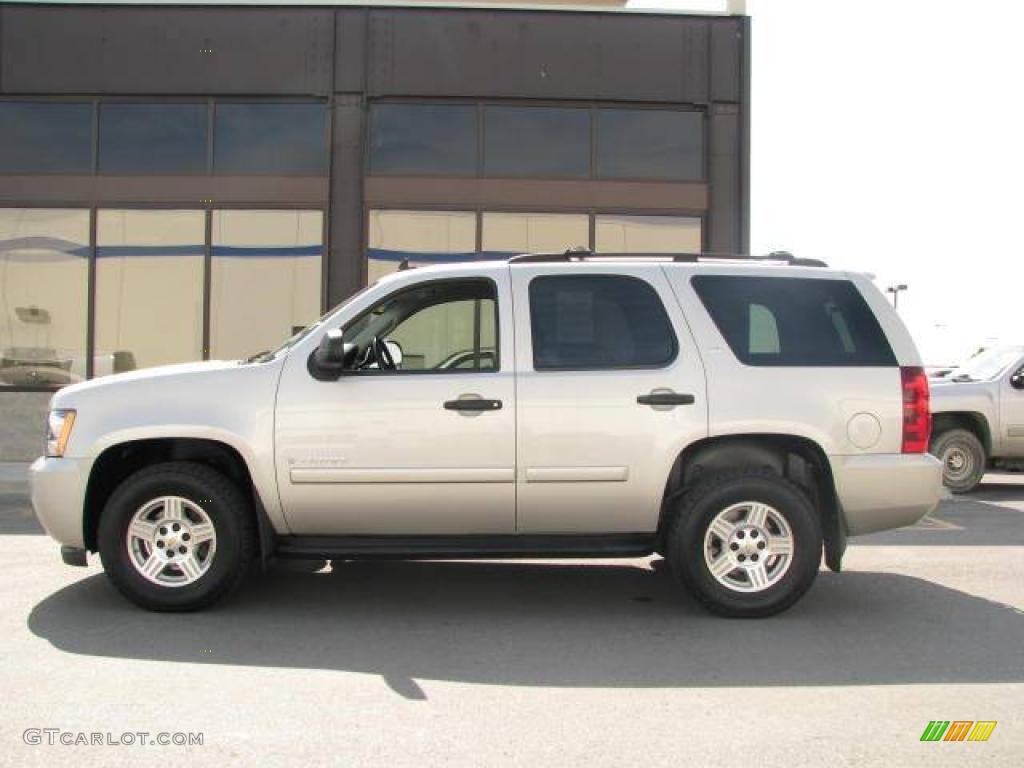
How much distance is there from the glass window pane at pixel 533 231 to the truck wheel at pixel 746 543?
8880mm

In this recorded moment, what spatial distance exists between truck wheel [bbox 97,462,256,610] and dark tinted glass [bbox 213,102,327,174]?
913 centimetres

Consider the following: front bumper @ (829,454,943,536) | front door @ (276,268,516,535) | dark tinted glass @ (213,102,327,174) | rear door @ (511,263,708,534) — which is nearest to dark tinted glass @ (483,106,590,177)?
dark tinted glass @ (213,102,327,174)

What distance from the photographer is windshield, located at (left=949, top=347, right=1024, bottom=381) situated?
1107cm

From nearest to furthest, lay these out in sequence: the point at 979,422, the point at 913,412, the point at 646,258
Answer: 1. the point at 913,412
2. the point at 646,258
3. the point at 979,422

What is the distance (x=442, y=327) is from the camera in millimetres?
5852

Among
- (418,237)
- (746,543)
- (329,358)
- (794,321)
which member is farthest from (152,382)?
(418,237)

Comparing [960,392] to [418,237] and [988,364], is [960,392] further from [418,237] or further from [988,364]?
[418,237]

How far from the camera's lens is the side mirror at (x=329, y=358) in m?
5.12

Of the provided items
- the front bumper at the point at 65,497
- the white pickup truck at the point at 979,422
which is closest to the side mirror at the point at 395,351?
the front bumper at the point at 65,497

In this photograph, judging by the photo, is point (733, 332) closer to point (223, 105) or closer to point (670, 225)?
point (670, 225)

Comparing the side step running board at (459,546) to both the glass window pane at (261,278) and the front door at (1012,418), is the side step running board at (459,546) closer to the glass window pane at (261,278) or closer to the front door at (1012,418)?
the front door at (1012,418)

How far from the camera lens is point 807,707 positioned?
403 centimetres

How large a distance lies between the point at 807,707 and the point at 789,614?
1.51m

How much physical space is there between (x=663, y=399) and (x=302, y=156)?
385 inches
